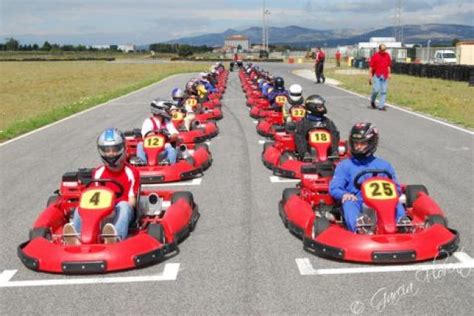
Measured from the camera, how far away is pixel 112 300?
4332mm

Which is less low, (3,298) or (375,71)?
(375,71)

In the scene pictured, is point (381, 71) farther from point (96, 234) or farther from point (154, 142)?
point (96, 234)

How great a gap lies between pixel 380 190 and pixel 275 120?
301 inches

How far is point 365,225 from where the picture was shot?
16.8ft

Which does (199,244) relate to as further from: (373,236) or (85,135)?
(85,135)

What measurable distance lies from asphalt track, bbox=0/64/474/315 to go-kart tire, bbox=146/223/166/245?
21 centimetres

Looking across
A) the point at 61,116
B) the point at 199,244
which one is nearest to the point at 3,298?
the point at 199,244

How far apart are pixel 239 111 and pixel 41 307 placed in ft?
43.6

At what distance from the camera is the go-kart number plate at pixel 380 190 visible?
16.7 feet

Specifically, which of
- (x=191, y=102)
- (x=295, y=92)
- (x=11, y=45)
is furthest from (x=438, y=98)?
(x=11, y=45)

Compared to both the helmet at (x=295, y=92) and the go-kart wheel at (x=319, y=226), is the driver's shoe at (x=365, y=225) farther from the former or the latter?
the helmet at (x=295, y=92)

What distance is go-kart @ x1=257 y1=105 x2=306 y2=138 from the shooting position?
36.9 feet

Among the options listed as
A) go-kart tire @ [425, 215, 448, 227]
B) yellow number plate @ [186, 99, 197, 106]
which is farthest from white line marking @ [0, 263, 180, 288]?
yellow number plate @ [186, 99, 197, 106]

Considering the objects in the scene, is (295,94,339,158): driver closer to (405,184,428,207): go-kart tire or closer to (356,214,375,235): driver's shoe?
(405,184,428,207): go-kart tire
